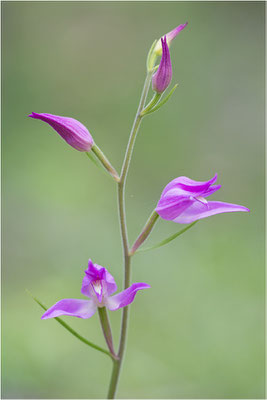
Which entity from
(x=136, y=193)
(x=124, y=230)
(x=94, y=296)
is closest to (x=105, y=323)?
(x=94, y=296)

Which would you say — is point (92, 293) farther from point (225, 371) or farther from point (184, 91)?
point (184, 91)

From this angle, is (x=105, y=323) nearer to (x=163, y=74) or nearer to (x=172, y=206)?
(x=172, y=206)

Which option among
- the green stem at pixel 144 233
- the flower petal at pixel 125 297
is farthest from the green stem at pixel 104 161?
the flower petal at pixel 125 297

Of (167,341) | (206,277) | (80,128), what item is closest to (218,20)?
(206,277)

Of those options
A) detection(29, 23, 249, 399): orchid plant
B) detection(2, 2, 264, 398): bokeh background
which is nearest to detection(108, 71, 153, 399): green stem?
detection(29, 23, 249, 399): orchid plant

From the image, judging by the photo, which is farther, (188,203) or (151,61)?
(151,61)

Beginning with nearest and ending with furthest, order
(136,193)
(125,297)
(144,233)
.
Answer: (125,297)
(144,233)
(136,193)

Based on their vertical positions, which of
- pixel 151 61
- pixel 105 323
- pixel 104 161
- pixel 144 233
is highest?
pixel 151 61

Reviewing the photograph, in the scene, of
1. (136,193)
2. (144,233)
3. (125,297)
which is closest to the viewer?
(125,297)
